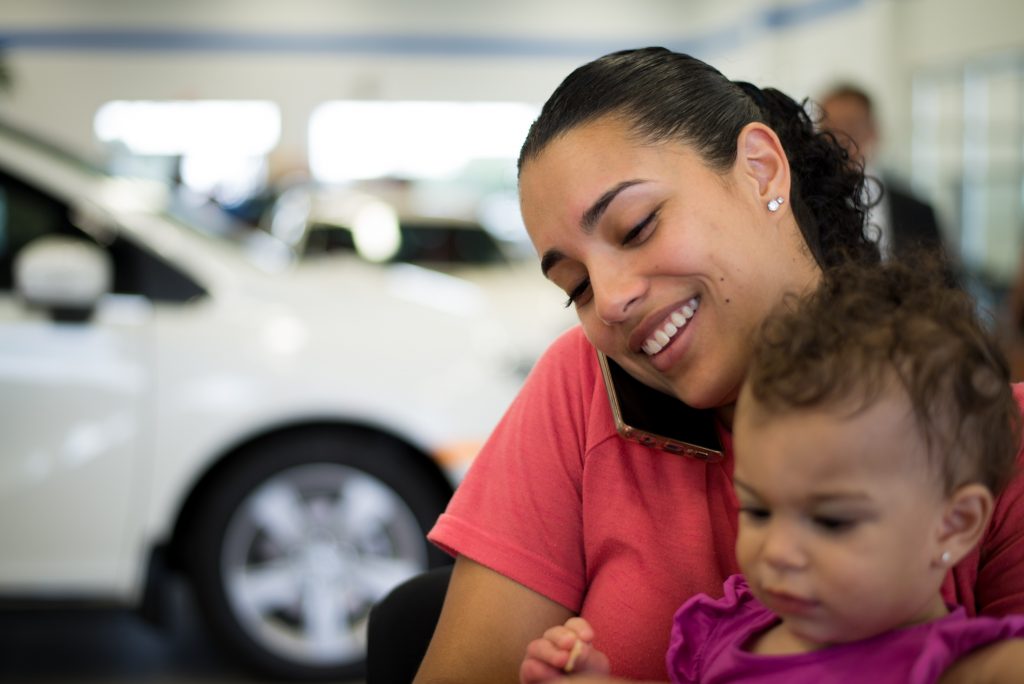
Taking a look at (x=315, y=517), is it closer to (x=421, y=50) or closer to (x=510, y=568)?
(x=510, y=568)

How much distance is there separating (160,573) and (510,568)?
2.34 m

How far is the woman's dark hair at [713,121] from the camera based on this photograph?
1.51 metres

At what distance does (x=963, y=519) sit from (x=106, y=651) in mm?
3578

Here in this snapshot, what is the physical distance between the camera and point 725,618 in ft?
4.44

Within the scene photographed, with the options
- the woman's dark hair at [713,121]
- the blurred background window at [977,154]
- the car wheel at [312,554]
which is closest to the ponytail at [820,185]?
the woman's dark hair at [713,121]

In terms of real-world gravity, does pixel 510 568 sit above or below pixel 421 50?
below

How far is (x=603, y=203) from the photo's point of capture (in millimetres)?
1460

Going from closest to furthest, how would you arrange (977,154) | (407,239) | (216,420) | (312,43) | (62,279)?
(62,279), (216,420), (407,239), (977,154), (312,43)

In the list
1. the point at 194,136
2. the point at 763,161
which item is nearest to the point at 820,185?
the point at 763,161

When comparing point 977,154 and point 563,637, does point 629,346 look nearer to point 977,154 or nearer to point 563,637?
point 563,637

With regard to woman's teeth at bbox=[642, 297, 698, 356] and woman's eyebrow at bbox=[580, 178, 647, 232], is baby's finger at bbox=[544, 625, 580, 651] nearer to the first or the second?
woman's teeth at bbox=[642, 297, 698, 356]

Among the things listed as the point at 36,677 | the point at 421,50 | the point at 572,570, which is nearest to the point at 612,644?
the point at 572,570

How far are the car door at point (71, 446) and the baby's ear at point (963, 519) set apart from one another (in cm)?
269

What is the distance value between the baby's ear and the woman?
342 millimetres
